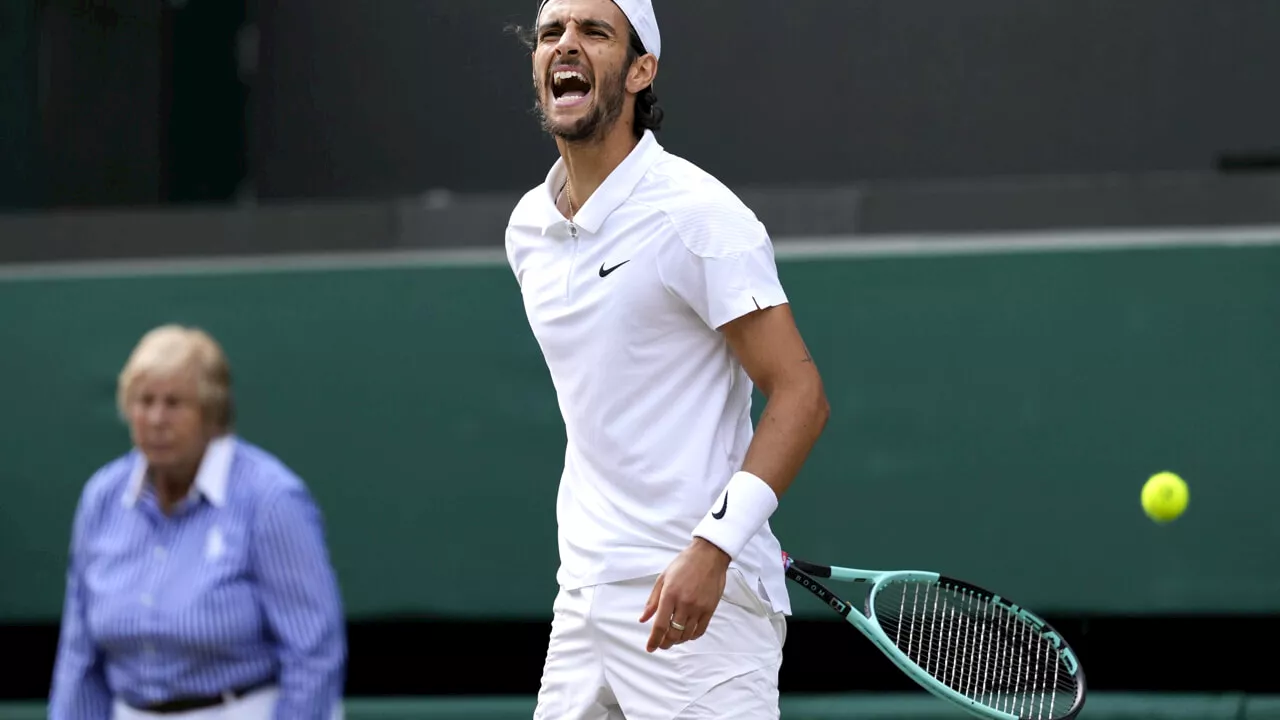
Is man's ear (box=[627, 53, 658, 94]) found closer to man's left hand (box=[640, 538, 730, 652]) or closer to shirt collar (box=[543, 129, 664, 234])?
shirt collar (box=[543, 129, 664, 234])

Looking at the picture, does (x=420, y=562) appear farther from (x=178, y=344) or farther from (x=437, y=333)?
(x=178, y=344)

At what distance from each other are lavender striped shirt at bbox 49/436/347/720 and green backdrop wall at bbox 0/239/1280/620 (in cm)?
285

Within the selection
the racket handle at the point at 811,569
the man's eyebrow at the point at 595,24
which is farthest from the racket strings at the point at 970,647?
the man's eyebrow at the point at 595,24

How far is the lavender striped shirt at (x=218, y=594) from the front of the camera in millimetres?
2990

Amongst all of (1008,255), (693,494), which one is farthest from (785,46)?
(693,494)

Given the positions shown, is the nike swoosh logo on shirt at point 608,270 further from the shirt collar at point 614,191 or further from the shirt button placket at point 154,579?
the shirt button placket at point 154,579

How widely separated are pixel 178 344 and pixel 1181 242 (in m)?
3.42

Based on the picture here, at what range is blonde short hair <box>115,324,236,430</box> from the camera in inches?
126

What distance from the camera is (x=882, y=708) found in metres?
5.68

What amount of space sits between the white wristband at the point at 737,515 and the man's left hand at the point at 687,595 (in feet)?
0.06

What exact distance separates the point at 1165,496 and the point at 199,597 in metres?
3.20

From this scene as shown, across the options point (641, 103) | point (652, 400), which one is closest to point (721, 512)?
point (652, 400)

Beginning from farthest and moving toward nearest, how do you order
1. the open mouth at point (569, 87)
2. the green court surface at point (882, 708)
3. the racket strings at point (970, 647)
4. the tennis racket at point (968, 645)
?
the green court surface at point (882, 708), the racket strings at point (970, 647), the tennis racket at point (968, 645), the open mouth at point (569, 87)

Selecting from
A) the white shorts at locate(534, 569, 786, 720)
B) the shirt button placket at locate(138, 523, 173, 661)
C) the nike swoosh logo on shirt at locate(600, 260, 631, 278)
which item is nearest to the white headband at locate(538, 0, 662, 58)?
the nike swoosh logo on shirt at locate(600, 260, 631, 278)
